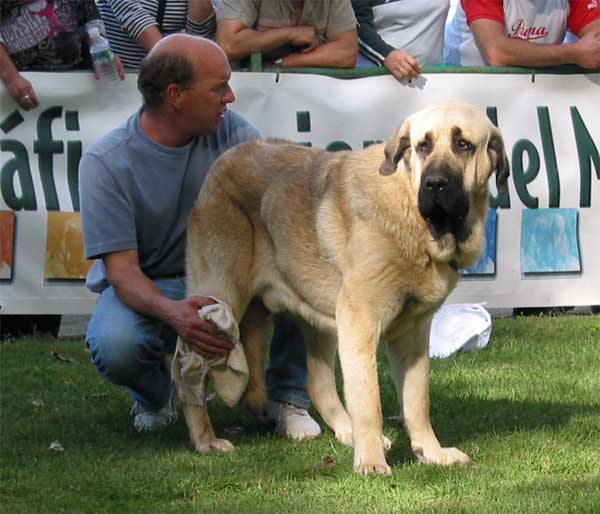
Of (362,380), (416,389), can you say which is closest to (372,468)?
(362,380)

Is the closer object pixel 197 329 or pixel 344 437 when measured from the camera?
pixel 197 329

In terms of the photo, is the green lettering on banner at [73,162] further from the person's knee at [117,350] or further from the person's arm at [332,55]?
the person's knee at [117,350]

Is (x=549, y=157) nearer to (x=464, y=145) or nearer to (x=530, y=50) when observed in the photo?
(x=530, y=50)

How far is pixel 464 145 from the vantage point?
15.9ft

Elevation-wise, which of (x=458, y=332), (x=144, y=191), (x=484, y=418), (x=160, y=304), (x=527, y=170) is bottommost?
(x=458, y=332)

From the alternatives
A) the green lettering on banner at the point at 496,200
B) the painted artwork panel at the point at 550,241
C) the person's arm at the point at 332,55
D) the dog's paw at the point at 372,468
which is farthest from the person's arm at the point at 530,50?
the dog's paw at the point at 372,468

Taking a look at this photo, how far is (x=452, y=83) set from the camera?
854cm

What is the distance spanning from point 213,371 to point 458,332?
2.47 meters

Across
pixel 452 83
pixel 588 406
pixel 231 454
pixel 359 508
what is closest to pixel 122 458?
pixel 231 454

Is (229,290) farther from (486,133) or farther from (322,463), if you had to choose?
(486,133)

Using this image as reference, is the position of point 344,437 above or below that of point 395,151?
below

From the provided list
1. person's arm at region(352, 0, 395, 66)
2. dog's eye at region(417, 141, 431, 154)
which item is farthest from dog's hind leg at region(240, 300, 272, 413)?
person's arm at region(352, 0, 395, 66)

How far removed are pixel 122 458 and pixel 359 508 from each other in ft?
4.11

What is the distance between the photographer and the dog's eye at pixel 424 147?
4828mm
